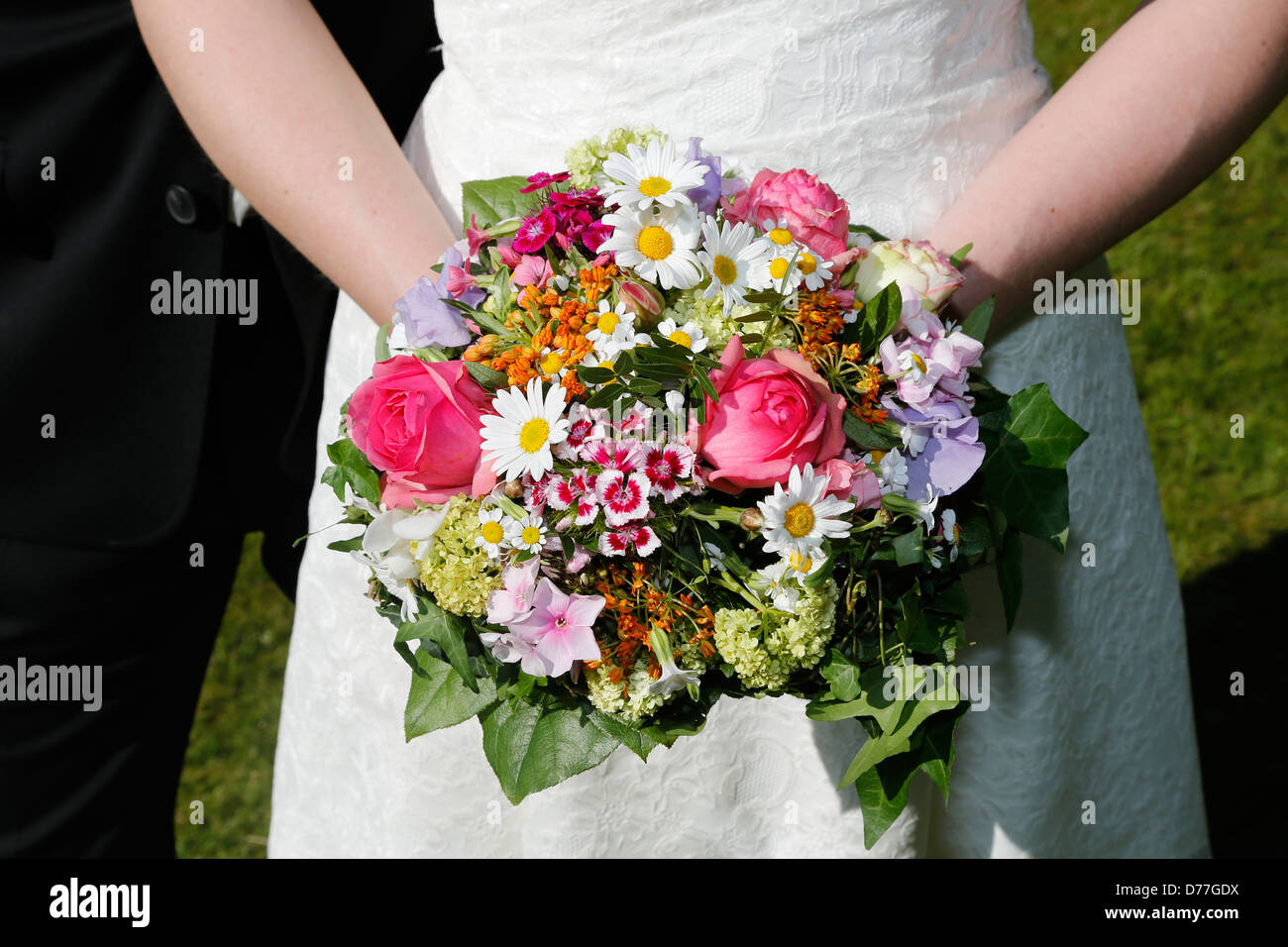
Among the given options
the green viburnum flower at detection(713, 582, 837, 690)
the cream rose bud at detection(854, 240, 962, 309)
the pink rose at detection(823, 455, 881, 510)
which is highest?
the cream rose bud at detection(854, 240, 962, 309)

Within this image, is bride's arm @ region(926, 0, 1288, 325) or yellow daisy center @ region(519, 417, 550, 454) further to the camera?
bride's arm @ region(926, 0, 1288, 325)

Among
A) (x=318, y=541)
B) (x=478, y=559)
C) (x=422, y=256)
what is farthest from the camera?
(x=318, y=541)

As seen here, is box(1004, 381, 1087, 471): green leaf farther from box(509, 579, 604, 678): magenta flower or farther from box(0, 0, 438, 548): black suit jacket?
box(0, 0, 438, 548): black suit jacket

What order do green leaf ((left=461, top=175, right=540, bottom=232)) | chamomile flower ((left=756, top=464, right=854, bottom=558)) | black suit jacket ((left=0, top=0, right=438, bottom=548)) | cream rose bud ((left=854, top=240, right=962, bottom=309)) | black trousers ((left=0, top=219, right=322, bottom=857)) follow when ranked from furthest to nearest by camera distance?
black trousers ((left=0, top=219, right=322, bottom=857))
black suit jacket ((left=0, top=0, right=438, bottom=548))
green leaf ((left=461, top=175, right=540, bottom=232))
cream rose bud ((left=854, top=240, right=962, bottom=309))
chamomile flower ((left=756, top=464, right=854, bottom=558))

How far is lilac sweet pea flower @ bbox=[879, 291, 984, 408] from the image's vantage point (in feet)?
3.99

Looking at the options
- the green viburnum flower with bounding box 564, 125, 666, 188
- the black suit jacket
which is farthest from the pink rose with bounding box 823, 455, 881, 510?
the black suit jacket

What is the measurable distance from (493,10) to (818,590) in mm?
935

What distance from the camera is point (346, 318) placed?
5.86 ft

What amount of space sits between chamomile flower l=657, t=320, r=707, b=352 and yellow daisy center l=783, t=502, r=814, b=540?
0.63 feet

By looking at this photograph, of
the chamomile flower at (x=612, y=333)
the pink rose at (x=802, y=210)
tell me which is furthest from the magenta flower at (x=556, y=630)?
the pink rose at (x=802, y=210)

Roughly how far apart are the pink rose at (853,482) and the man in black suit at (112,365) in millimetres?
1100
